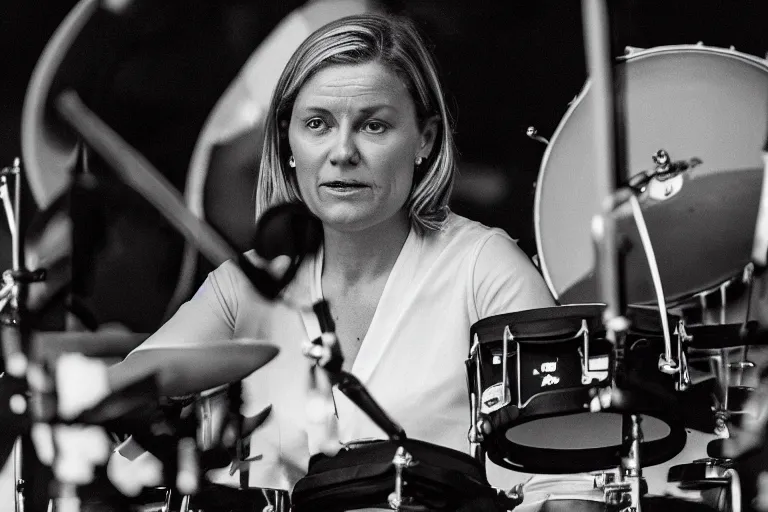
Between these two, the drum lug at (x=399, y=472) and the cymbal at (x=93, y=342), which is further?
the cymbal at (x=93, y=342)

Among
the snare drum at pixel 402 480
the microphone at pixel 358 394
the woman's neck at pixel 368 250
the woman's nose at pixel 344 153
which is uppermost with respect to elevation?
the woman's nose at pixel 344 153

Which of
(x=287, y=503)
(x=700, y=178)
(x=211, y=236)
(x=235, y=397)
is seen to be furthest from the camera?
(x=211, y=236)

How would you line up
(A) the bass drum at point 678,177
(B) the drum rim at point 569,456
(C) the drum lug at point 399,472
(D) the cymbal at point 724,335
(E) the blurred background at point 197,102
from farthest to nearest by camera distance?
(E) the blurred background at point 197,102 → (A) the bass drum at point 678,177 → (D) the cymbal at point 724,335 → (B) the drum rim at point 569,456 → (C) the drum lug at point 399,472

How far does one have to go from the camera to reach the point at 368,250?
3092 mm

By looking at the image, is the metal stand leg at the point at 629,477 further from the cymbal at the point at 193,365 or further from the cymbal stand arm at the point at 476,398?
the cymbal at the point at 193,365

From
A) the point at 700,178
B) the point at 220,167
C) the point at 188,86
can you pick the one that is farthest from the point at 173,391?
the point at 700,178

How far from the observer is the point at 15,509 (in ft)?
9.46

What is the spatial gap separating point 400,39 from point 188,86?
65 cm

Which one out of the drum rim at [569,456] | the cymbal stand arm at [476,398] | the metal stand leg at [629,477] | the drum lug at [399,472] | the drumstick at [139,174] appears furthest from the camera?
the drumstick at [139,174]

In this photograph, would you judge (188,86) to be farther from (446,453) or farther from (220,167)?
(446,453)

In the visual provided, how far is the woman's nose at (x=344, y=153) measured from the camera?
2.97m

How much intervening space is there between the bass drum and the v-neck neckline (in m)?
0.36

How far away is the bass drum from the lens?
111 inches

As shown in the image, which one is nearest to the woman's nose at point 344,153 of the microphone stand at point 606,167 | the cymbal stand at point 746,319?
the microphone stand at point 606,167
